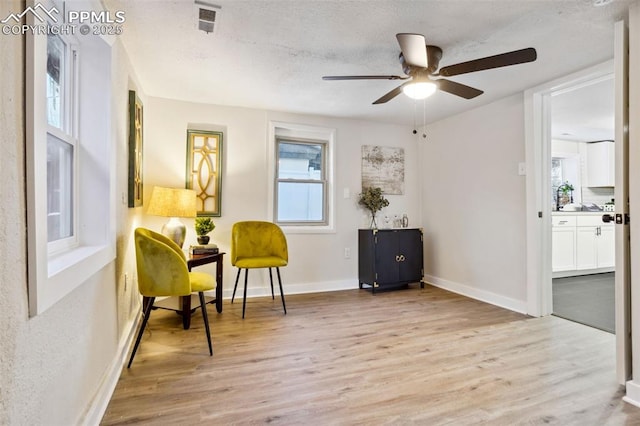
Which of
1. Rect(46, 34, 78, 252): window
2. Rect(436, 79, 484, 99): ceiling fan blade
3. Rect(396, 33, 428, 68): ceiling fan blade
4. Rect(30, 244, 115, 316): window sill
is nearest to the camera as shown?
Rect(30, 244, 115, 316): window sill

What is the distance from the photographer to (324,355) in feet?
7.56

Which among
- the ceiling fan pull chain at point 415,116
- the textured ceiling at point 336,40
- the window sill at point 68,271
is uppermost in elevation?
the ceiling fan pull chain at point 415,116

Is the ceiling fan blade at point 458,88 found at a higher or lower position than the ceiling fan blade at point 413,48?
lower

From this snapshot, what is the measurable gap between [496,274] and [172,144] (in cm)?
374

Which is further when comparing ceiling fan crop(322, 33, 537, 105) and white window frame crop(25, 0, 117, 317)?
ceiling fan crop(322, 33, 537, 105)

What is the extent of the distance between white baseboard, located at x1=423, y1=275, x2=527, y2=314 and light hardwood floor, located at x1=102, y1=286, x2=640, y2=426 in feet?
0.45

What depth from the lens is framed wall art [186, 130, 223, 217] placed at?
3.57 m

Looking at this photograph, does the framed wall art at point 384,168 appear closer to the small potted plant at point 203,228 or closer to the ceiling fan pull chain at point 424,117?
the ceiling fan pull chain at point 424,117

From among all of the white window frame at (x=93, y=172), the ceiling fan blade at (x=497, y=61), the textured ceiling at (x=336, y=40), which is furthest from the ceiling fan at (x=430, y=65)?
the white window frame at (x=93, y=172)

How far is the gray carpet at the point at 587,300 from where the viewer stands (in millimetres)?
2984

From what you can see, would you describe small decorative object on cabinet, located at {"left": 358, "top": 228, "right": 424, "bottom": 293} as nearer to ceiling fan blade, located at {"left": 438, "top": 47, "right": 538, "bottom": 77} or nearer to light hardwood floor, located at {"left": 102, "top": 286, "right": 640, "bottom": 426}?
light hardwood floor, located at {"left": 102, "top": 286, "right": 640, "bottom": 426}

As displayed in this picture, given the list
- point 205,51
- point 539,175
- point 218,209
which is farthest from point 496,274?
point 205,51

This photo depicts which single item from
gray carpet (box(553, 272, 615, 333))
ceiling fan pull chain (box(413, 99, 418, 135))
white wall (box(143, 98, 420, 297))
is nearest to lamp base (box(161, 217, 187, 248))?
white wall (box(143, 98, 420, 297))

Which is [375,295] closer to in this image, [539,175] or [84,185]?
[539,175]
